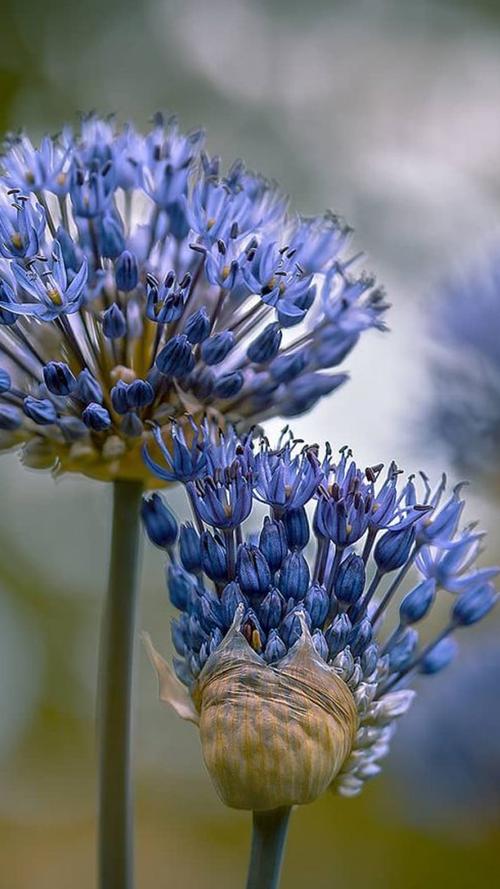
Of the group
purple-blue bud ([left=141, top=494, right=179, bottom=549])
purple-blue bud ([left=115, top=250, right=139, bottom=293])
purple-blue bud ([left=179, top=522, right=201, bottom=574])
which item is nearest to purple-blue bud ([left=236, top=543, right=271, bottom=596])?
purple-blue bud ([left=179, top=522, right=201, bottom=574])

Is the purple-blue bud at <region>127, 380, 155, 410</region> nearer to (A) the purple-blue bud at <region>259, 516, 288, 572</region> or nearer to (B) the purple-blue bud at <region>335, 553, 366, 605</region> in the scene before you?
(A) the purple-blue bud at <region>259, 516, 288, 572</region>

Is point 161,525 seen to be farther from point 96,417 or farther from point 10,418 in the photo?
point 10,418

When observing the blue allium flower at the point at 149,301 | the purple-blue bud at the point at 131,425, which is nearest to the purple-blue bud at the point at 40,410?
the blue allium flower at the point at 149,301

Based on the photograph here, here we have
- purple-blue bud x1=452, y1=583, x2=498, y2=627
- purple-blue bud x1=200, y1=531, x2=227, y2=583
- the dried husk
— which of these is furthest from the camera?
purple-blue bud x1=452, y1=583, x2=498, y2=627

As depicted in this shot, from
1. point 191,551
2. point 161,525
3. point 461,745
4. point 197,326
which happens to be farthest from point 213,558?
point 461,745

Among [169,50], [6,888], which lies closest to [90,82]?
[169,50]
